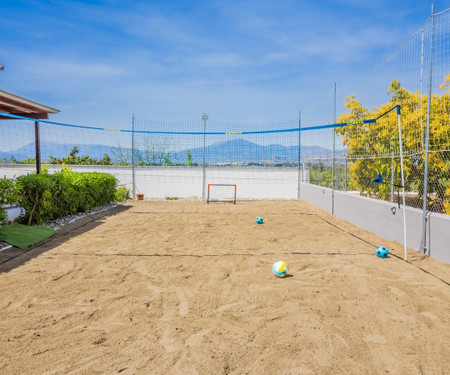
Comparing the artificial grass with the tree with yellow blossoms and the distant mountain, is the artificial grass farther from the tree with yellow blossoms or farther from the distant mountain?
the distant mountain

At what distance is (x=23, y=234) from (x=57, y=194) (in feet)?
5.94

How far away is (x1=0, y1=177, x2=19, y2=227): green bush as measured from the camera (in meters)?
4.98

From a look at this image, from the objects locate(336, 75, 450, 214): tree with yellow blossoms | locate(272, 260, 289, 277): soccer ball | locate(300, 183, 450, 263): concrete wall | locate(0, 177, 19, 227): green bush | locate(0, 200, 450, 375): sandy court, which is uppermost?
locate(336, 75, 450, 214): tree with yellow blossoms

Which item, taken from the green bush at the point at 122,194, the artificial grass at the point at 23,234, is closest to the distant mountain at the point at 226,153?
the green bush at the point at 122,194

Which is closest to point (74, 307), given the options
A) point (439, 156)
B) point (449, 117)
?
point (449, 117)

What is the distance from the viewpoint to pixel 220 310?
2.76 meters

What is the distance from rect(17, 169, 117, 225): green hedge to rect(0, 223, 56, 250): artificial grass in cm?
37

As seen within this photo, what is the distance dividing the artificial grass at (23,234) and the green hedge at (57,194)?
0.37 metres

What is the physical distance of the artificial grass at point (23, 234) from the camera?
4.80m

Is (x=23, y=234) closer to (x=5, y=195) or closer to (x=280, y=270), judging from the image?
(x=5, y=195)

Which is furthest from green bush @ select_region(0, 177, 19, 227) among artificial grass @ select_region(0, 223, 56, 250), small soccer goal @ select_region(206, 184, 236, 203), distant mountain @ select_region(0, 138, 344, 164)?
small soccer goal @ select_region(206, 184, 236, 203)

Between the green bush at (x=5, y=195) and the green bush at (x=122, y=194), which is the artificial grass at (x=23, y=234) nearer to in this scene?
the green bush at (x=5, y=195)

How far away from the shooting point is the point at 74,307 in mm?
2818

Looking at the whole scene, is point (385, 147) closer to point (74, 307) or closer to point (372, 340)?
point (372, 340)
